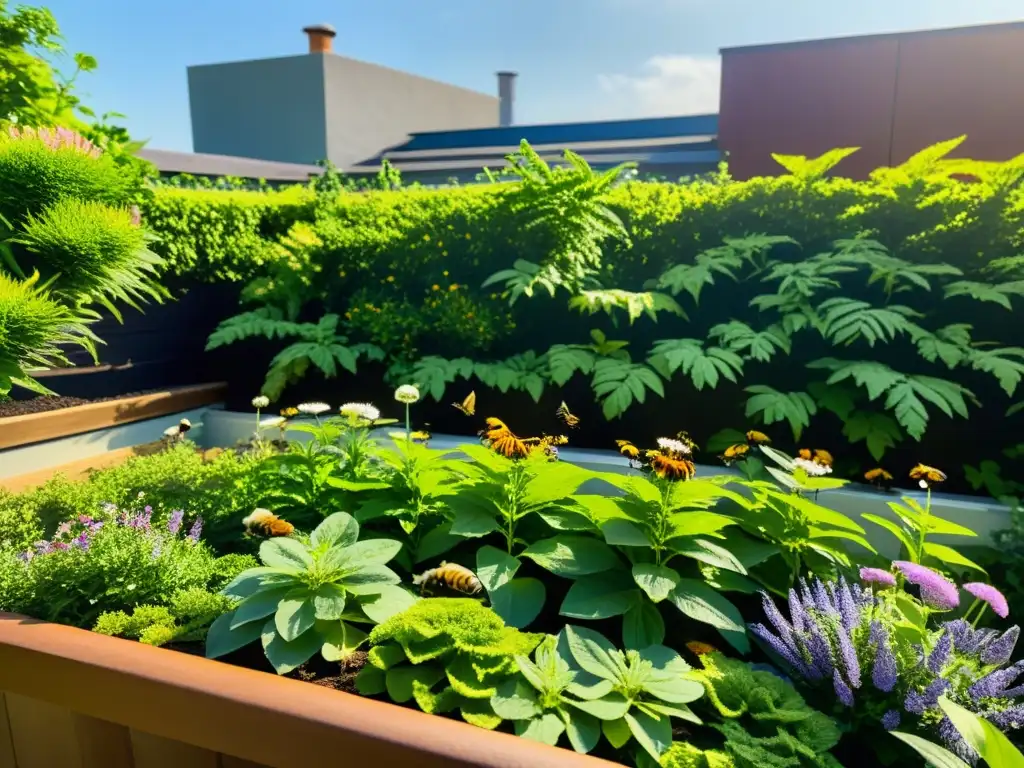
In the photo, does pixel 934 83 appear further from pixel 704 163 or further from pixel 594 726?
pixel 594 726

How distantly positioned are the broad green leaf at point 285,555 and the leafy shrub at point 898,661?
129 centimetres

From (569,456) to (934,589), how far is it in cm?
202

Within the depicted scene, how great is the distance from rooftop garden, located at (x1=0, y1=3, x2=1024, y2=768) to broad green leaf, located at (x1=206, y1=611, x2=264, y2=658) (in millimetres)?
12

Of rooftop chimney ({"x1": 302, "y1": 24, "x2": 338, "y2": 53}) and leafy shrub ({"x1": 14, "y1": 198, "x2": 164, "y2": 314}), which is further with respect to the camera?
rooftop chimney ({"x1": 302, "y1": 24, "x2": 338, "y2": 53})

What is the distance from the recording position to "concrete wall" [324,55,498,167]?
623 inches

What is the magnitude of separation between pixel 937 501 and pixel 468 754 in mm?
2776

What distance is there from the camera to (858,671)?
1.59 metres

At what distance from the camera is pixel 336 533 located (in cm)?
198

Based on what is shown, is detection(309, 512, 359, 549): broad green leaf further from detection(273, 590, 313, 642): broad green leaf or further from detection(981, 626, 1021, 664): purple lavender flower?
detection(981, 626, 1021, 664): purple lavender flower

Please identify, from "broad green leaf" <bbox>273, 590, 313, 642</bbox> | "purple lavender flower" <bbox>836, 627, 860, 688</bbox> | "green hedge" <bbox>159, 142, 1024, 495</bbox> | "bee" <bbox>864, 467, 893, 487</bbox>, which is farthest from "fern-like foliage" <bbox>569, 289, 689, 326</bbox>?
"broad green leaf" <bbox>273, 590, 313, 642</bbox>

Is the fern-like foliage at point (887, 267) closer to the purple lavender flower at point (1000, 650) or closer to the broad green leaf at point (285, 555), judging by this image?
the purple lavender flower at point (1000, 650)

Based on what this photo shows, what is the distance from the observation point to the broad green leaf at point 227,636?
168 cm

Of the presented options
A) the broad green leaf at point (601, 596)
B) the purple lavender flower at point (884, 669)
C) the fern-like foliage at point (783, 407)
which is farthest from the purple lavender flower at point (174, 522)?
the fern-like foliage at point (783, 407)

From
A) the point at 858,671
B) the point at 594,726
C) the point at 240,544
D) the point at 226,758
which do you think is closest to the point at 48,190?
the point at 240,544
